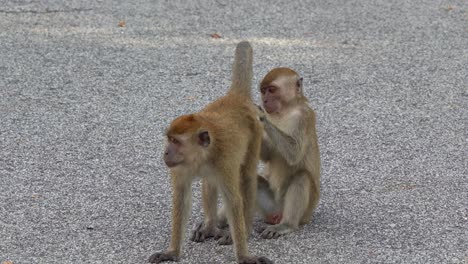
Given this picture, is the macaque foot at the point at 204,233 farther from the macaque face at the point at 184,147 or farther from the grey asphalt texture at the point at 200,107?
the macaque face at the point at 184,147

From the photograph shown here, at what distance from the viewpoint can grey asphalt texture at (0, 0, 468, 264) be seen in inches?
215

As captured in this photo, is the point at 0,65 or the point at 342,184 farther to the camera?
the point at 0,65

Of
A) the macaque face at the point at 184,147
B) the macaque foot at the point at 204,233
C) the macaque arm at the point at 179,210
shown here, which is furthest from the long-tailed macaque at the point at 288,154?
the macaque face at the point at 184,147

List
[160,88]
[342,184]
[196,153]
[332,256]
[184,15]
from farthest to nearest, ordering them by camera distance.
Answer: [184,15], [160,88], [342,184], [332,256], [196,153]

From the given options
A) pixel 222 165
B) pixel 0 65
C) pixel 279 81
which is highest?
pixel 0 65

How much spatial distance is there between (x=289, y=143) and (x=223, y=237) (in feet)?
2.15

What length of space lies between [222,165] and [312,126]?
911 mm

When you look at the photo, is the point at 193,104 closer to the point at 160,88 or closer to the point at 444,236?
the point at 160,88

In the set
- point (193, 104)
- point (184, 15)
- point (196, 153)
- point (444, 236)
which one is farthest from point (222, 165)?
point (184, 15)

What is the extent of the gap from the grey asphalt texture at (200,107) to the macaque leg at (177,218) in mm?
89

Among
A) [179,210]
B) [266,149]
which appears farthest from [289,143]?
[179,210]

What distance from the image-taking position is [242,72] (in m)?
5.65

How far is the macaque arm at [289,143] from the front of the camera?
5520 millimetres

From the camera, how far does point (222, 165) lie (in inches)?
194
